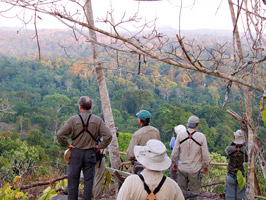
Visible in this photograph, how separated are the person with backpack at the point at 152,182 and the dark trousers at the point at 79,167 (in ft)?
4.29

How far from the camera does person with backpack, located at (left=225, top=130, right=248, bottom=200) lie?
133 inches

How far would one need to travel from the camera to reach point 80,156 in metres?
3.03

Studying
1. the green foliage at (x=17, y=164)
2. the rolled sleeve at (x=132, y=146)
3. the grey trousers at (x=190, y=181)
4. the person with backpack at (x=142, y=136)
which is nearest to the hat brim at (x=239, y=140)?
the grey trousers at (x=190, y=181)

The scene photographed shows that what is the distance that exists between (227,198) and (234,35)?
2.38 m

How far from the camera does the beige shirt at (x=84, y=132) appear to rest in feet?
9.83

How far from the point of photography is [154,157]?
1.79 meters

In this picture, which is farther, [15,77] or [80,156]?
[15,77]

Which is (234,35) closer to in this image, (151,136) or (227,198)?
(151,136)

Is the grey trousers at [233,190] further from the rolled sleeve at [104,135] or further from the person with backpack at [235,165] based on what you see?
the rolled sleeve at [104,135]

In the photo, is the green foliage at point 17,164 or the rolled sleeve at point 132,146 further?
the green foliage at point 17,164

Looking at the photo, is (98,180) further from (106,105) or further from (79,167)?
(106,105)

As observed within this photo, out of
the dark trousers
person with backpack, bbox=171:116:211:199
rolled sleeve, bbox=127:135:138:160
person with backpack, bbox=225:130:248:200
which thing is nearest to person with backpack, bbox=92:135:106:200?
the dark trousers

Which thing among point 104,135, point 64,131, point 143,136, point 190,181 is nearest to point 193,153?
point 190,181

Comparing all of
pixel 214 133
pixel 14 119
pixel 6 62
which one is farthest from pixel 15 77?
pixel 214 133
